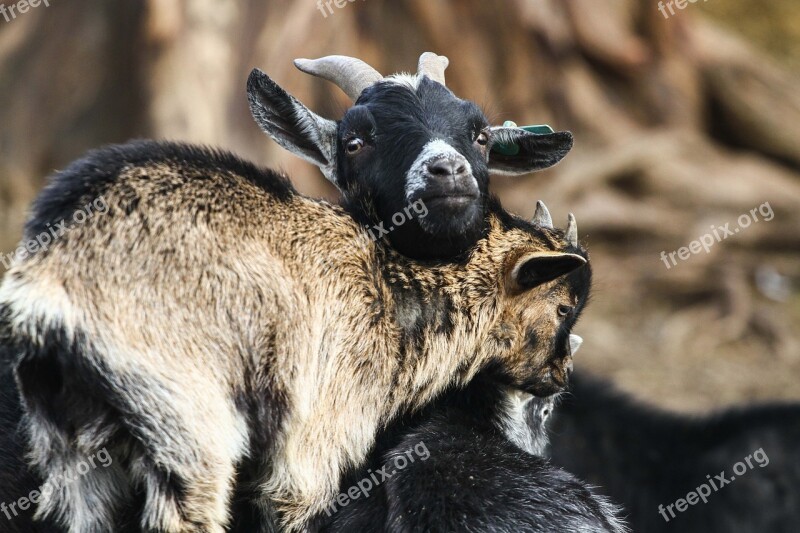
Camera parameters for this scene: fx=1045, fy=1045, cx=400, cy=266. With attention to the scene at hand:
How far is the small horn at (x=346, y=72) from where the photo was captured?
602 centimetres

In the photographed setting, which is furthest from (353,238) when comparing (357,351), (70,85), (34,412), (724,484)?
(70,85)

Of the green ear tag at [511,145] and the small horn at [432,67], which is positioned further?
the green ear tag at [511,145]

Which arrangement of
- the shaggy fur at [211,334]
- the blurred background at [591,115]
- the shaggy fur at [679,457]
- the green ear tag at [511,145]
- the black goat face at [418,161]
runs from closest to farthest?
1. the shaggy fur at [211,334]
2. the black goat face at [418,161]
3. the green ear tag at [511,145]
4. the shaggy fur at [679,457]
5. the blurred background at [591,115]

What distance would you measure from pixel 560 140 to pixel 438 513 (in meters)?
2.42

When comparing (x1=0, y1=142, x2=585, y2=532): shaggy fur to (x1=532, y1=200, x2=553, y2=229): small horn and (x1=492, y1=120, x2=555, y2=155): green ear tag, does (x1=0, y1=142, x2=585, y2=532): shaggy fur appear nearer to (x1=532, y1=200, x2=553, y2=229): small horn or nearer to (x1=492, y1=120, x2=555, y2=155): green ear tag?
(x1=532, y1=200, x2=553, y2=229): small horn

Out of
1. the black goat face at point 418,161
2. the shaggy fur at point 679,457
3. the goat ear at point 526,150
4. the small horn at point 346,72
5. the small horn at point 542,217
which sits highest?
the small horn at point 346,72

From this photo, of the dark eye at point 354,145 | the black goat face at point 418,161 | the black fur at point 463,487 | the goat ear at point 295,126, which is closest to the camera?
the black fur at point 463,487

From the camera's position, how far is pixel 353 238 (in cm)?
480

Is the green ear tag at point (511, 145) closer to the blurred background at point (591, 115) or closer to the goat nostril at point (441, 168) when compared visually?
the goat nostril at point (441, 168)

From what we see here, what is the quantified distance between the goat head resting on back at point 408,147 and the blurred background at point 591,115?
5646 mm

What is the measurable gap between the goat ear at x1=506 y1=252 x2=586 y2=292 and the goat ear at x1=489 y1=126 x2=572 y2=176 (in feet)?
3.66

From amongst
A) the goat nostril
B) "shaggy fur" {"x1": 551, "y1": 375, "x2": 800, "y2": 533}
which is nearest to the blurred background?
"shaggy fur" {"x1": 551, "y1": 375, "x2": 800, "y2": 533}

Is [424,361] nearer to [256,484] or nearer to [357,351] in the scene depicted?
[357,351]

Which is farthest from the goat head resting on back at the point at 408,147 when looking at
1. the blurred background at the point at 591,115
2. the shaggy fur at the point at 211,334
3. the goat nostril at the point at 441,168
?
the blurred background at the point at 591,115
